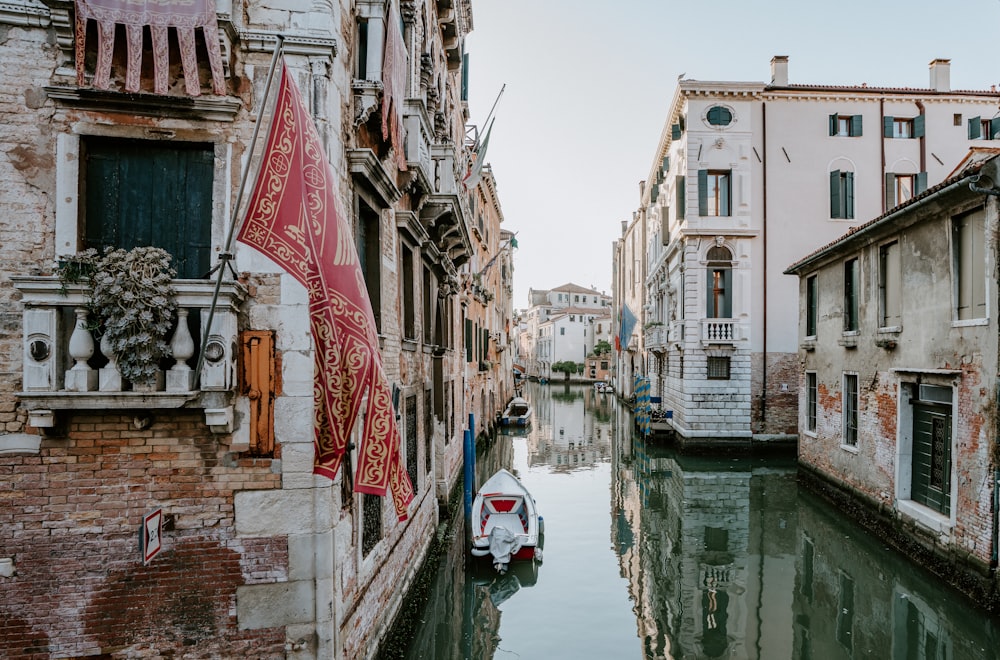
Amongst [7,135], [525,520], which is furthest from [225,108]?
[525,520]

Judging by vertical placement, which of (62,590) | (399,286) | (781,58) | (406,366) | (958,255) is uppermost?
(781,58)

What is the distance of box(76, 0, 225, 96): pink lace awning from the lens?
4.27 m

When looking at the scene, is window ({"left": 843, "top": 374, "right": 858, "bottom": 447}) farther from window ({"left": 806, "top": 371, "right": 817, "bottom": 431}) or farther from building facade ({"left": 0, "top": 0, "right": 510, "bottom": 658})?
building facade ({"left": 0, "top": 0, "right": 510, "bottom": 658})

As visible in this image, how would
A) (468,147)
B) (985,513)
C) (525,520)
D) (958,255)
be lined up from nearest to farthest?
(985,513)
(958,255)
(525,520)
(468,147)

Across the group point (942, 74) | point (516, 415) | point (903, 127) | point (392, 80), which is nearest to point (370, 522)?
point (392, 80)

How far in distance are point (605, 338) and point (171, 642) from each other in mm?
60556

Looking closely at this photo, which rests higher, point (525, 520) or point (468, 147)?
point (468, 147)

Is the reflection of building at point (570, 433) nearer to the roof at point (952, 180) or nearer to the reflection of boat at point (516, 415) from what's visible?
the reflection of boat at point (516, 415)

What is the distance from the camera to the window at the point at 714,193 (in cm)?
1958

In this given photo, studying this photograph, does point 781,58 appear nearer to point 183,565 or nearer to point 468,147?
point 468,147

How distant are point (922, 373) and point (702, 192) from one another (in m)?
11.7

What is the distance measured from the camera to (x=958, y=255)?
8461 mm

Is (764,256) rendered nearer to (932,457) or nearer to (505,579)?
(932,457)

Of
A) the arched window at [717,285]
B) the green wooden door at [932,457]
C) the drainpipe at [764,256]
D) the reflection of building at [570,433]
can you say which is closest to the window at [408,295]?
the green wooden door at [932,457]
